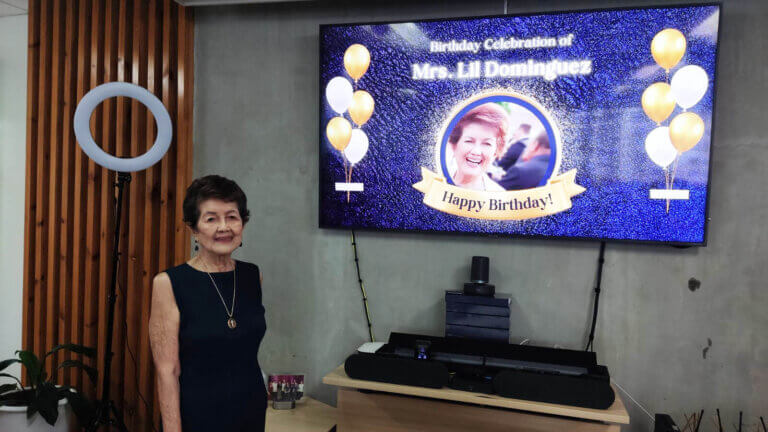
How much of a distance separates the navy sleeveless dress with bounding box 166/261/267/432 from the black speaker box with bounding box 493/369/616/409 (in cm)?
99

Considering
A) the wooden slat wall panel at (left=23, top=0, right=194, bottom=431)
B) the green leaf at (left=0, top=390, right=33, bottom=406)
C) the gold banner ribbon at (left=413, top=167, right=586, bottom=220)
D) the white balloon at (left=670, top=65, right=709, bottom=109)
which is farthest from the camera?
the wooden slat wall panel at (left=23, top=0, right=194, bottom=431)

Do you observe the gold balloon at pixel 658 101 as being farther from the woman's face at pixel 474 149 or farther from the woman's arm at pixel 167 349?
the woman's arm at pixel 167 349

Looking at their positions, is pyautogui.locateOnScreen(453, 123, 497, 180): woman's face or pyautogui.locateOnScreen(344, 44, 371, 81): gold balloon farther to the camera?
pyautogui.locateOnScreen(344, 44, 371, 81): gold balloon

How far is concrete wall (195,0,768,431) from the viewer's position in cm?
244

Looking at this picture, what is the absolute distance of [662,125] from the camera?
243 cm

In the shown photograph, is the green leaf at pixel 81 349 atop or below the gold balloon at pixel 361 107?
below

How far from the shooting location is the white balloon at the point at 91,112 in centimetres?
260

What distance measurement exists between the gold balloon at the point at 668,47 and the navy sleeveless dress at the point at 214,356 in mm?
2087

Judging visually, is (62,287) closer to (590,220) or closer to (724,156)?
Result: (590,220)

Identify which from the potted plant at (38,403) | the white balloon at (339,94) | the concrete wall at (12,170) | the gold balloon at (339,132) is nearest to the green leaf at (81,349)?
the potted plant at (38,403)

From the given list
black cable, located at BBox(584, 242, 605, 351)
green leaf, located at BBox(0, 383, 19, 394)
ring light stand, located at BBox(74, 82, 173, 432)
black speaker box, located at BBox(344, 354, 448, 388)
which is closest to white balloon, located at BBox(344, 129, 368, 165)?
ring light stand, located at BBox(74, 82, 173, 432)

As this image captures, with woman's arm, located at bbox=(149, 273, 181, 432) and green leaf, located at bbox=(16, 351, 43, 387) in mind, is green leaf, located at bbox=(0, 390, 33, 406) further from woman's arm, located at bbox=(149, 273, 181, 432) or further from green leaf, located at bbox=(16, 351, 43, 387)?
woman's arm, located at bbox=(149, 273, 181, 432)

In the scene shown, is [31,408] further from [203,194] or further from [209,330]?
[203,194]

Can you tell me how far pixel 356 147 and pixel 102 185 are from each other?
1.56m
